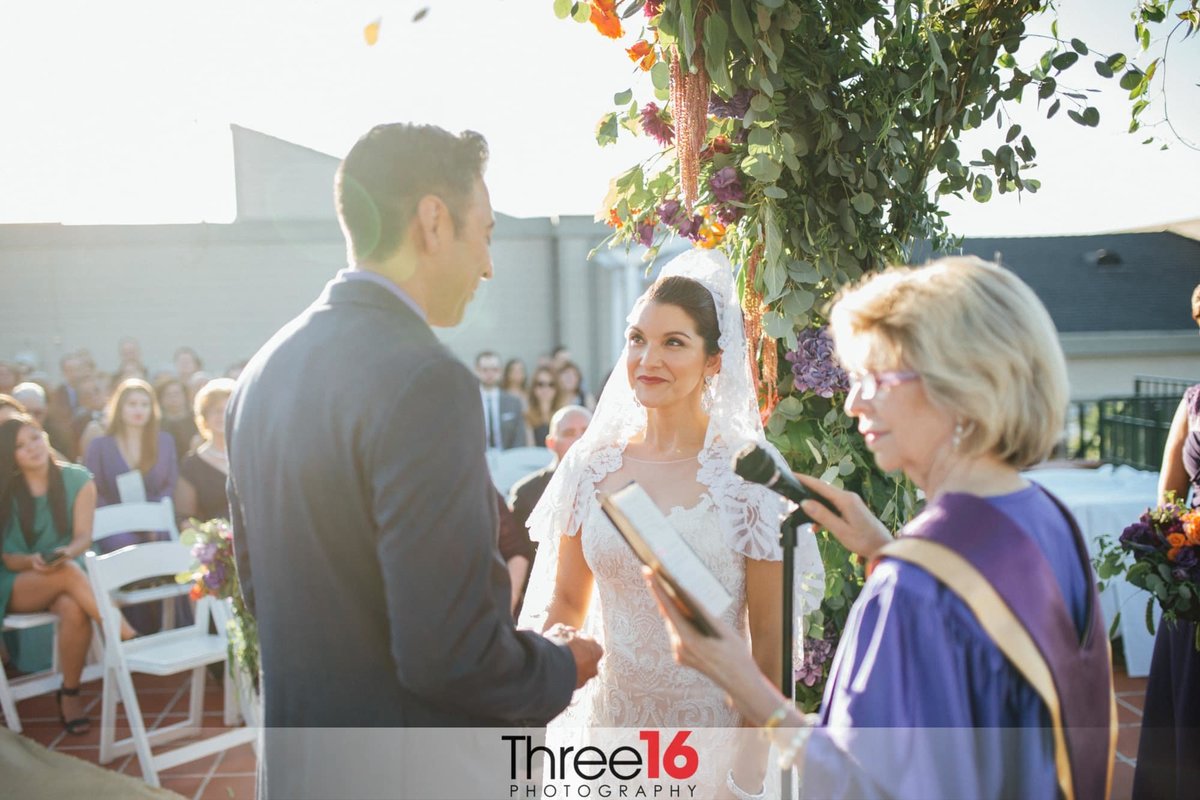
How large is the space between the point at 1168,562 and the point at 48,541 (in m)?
5.79

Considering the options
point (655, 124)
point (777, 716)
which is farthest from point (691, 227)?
point (777, 716)

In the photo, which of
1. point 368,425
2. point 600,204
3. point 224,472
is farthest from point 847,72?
point 224,472

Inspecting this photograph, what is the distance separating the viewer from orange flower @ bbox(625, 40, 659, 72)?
2686mm

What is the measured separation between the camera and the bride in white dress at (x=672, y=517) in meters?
2.56

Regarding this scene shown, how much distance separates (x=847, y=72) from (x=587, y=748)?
6.66 feet

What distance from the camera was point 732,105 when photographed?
253 centimetres

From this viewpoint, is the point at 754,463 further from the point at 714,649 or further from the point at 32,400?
the point at 32,400

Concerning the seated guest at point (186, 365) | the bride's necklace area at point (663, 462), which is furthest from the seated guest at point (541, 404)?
the bride's necklace area at point (663, 462)

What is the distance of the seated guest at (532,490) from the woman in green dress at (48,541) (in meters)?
2.29

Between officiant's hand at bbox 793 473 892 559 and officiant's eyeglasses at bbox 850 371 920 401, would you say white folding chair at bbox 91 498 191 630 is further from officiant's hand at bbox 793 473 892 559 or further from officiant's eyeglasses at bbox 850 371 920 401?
officiant's eyeglasses at bbox 850 371 920 401

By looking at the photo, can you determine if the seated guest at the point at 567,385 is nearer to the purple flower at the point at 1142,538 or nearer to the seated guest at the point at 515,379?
the seated guest at the point at 515,379

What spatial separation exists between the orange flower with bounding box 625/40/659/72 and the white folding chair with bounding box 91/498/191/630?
4363 millimetres

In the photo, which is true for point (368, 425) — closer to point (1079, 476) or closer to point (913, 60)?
point (913, 60)

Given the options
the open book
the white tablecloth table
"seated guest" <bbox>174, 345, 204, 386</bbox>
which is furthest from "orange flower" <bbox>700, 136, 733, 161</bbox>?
"seated guest" <bbox>174, 345, 204, 386</bbox>
